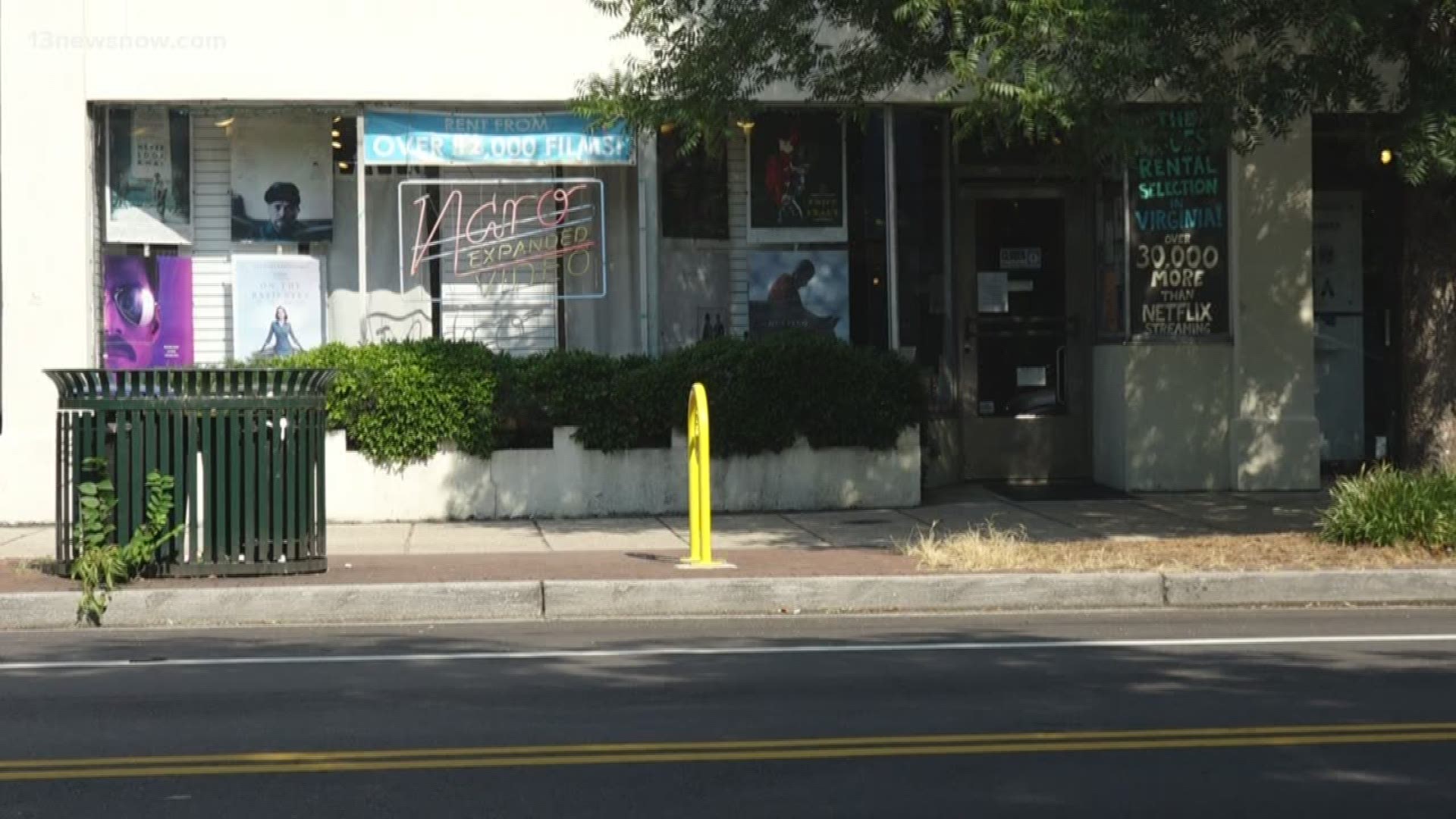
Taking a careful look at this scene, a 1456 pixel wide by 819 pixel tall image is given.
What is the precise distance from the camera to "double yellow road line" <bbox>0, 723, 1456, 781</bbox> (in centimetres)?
707

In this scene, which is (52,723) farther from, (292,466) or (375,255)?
(375,255)

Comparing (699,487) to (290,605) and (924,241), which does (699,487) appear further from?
(924,241)

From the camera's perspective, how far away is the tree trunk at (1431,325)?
43.7 ft

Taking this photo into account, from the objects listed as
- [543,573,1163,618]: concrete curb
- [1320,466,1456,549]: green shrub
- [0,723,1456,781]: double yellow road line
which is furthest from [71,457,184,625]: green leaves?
[1320,466,1456,549]: green shrub

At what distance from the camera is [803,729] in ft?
25.4

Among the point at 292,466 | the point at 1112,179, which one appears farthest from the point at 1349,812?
the point at 1112,179

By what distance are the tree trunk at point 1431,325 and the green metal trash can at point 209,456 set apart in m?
7.95

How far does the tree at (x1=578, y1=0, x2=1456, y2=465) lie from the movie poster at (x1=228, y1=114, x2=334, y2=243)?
316 centimetres

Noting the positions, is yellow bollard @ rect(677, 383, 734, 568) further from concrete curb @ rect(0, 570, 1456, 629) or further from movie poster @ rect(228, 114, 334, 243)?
movie poster @ rect(228, 114, 334, 243)

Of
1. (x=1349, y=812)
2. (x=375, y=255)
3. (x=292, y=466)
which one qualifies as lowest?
(x=1349, y=812)

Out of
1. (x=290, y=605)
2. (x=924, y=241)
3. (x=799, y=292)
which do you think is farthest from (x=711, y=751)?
(x=924, y=241)

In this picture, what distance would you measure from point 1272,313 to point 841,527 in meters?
4.76

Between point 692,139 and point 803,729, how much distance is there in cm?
725

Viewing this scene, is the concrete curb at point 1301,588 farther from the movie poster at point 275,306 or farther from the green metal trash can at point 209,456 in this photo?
the movie poster at point 275,306
